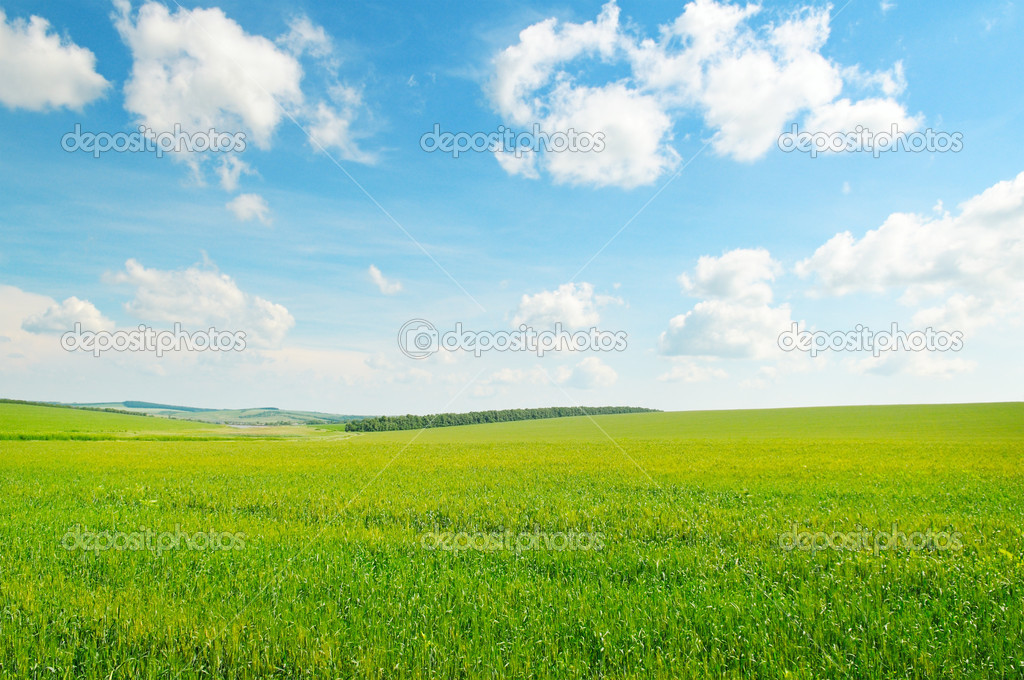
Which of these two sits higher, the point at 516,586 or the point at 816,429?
the point at 516,586

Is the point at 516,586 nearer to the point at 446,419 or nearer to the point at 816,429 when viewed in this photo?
the point at 816,429

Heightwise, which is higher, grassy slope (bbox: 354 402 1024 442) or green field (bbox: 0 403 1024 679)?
green field (bbox: 0 403 1024 679)

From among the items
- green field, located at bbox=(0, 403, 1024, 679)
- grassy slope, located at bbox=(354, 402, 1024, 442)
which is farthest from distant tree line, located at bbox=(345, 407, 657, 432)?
green field, located at bbox=(0, 403, 1024, 679)

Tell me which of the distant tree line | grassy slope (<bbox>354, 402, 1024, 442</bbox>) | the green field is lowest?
the distant tree line

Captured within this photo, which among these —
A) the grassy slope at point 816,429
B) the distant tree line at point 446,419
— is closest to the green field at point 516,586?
the grassy slope at point 816,429

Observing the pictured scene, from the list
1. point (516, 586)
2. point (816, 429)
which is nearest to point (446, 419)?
point (816, 429)

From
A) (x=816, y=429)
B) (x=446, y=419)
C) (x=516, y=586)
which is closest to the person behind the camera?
(x=516, y=586)

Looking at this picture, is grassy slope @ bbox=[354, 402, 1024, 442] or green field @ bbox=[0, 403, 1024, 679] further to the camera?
grassy slope @ bbox=[354, 402, 1024, 442]

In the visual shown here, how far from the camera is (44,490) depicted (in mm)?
15531

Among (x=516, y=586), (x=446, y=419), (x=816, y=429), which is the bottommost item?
(x=446, y=419)

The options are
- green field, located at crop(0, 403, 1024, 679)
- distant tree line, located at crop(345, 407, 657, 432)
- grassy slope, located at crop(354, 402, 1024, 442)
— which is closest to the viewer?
green field, located at crop(0, 403, 1024, 679)

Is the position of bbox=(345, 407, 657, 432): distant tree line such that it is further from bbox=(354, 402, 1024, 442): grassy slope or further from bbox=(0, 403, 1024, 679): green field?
bbox=(0, 403, 1024, 679): green field

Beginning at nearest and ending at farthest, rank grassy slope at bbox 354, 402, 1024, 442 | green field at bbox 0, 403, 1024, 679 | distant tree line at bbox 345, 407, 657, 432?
green field at bbox 0, 403, 1024, 679 < grassy slope at bbox 354, 402, 1024, 442 < distant tree line at bbox 345, 407, 657, 432

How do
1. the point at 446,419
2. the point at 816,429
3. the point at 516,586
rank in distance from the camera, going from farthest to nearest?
the point at 446,419 < the point at 816,429 < the point at 516,586
